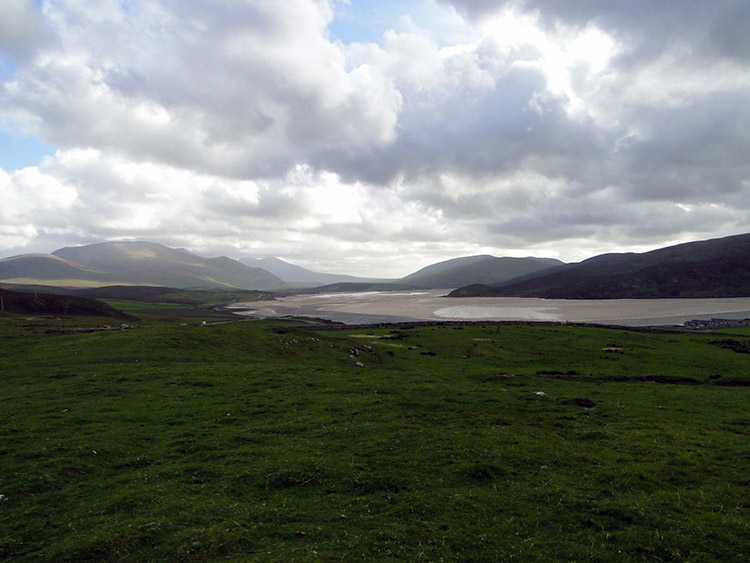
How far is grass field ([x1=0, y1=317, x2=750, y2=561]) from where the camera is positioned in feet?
32.3

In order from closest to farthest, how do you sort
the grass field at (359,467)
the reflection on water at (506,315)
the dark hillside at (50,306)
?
1. the grass field at (359,467)
2. the dark hillside at (50,306)
3. the reflection on water at (506,315)

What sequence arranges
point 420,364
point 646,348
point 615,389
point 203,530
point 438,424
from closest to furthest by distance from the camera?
point 203,530
point 438,424
point 615,389
point 420,364
point 646,348

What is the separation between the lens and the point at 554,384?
108ft

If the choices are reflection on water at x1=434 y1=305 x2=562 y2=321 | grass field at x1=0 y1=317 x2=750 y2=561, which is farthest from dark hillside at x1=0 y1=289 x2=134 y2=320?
reflection on water at x1=434 y1=305 x2=562 y2=321

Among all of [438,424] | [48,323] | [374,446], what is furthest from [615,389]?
[48,323]

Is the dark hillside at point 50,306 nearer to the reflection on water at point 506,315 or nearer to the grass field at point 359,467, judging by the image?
the grass field at point 359,467

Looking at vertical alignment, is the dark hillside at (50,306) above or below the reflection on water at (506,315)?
above

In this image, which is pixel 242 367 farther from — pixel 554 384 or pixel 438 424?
pixel 554 384

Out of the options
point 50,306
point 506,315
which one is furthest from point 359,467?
point 506,315

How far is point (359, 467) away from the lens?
1419 cm

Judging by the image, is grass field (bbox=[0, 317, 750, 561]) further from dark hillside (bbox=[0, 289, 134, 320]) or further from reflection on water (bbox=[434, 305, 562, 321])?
reflection on water (bbox=[434, 305, 562, 321])

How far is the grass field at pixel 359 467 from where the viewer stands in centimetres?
984

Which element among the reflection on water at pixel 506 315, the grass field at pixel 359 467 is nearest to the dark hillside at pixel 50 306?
the grass field at pixel 359 467

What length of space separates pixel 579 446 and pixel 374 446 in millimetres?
9264
